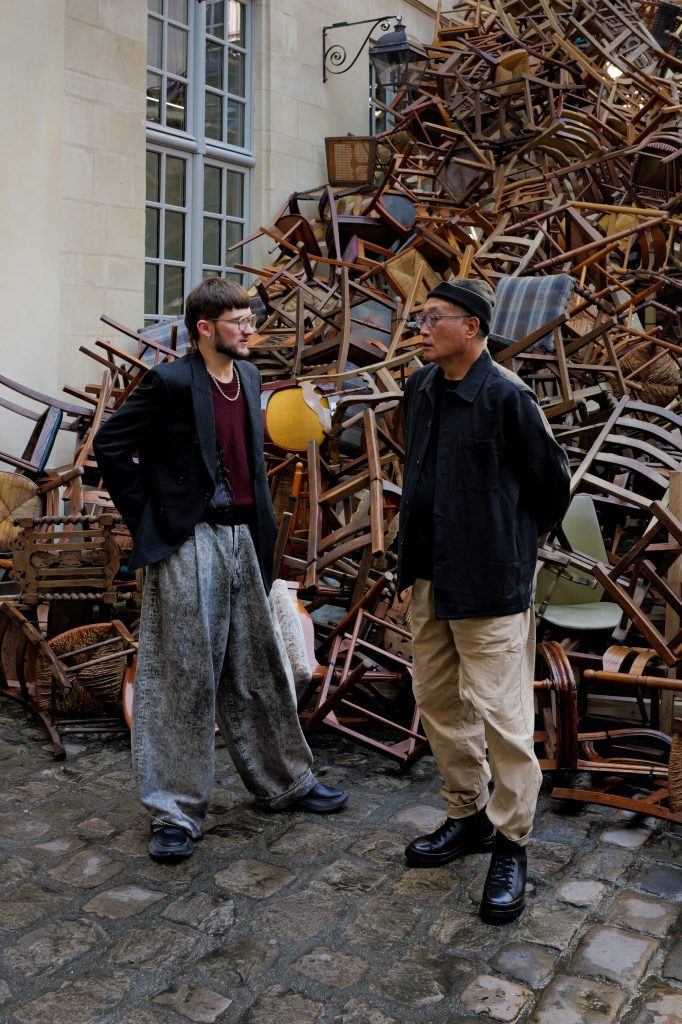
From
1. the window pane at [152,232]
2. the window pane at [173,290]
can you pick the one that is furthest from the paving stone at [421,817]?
the window pane at [152,232]

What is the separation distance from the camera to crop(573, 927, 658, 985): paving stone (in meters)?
2.84

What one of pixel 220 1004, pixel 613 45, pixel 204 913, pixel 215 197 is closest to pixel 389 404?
pixel 204 913

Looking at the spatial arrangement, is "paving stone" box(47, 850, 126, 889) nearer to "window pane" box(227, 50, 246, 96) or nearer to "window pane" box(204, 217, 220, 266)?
"window pane" box(204, 217, 220, 266)

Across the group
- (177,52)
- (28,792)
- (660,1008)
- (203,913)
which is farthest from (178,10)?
(660,1008)

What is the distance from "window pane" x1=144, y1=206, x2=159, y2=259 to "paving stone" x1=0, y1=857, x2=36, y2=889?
23.5 feet

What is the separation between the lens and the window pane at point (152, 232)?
973cm

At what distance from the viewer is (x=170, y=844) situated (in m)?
3.49

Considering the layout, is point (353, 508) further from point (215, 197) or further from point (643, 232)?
point (215, 197)

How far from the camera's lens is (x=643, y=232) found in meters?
8.55

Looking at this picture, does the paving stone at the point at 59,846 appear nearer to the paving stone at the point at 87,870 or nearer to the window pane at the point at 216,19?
the paving stone at the point at 87,870

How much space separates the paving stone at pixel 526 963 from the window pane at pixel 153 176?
8247 mm

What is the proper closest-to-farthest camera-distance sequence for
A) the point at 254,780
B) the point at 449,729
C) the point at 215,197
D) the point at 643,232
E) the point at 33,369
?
the point at 449,729
the point at 254,780
the point at 33,369
the point at 643,232
the point at 215,197

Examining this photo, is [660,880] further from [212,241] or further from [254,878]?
[212,241]

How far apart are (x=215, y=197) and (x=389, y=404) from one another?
5696mm
